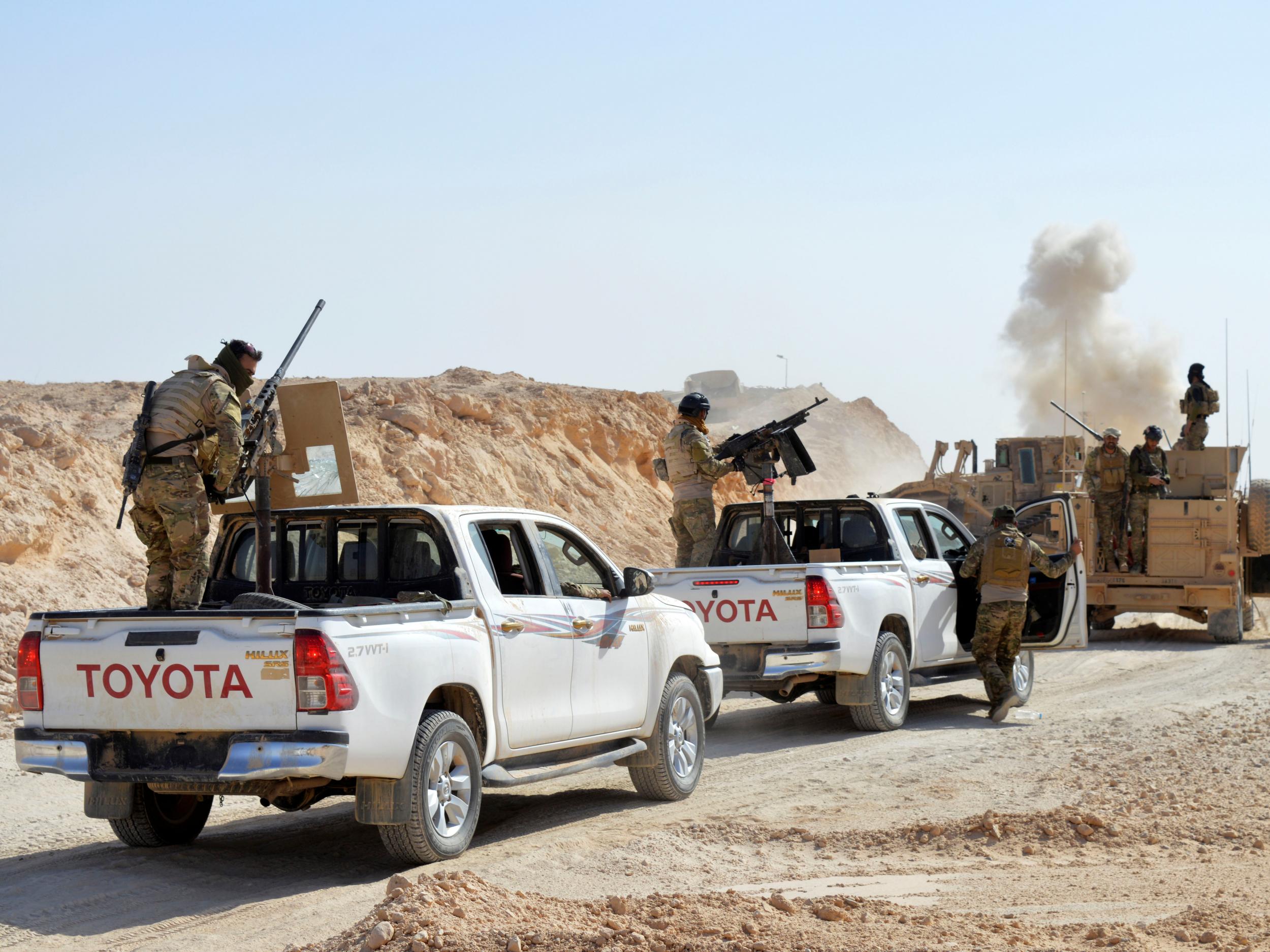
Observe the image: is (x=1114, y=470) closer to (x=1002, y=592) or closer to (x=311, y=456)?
(x=1002, y=592)

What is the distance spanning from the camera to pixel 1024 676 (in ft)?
41.0

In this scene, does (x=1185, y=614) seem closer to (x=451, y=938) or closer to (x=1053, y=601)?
(x=1053, y=601)

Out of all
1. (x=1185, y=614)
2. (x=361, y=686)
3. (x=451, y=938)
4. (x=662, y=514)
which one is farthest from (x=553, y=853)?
(x=662, y=514)

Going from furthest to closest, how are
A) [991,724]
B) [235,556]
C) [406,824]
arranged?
[991,724] → [235,556] → [406,824]

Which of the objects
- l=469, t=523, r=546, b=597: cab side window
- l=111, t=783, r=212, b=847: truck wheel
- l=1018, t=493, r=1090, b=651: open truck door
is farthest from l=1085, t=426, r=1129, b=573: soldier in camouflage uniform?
l=111, t=783, r=212, b=847: truck wheel

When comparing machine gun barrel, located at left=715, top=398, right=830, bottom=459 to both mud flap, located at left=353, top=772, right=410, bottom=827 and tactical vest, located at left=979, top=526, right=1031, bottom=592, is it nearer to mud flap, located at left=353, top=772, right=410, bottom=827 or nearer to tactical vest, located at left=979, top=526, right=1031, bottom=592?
tactical vest, located at left=979, top=526, right=1031, bottom=592

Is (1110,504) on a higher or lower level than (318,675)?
higher

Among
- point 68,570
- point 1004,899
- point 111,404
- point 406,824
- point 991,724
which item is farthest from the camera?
point 111,404

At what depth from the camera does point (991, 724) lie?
11461mm

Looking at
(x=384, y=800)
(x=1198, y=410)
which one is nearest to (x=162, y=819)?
(x=384, y=800)

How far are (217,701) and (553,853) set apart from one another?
1.86m

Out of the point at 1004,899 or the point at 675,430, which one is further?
the point at 675,430

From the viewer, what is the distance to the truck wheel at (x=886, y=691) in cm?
1095

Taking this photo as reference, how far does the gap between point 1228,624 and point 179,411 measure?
1465 cm
